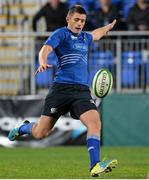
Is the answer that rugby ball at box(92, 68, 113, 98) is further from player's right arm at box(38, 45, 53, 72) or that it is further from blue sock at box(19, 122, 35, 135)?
blue sock at box(19, 122, 35, 135)

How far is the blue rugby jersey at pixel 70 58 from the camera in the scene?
1038 centimetres

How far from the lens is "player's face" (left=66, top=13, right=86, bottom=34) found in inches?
408

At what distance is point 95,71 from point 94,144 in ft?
29.3

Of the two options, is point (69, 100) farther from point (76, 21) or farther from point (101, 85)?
point (76, 21)

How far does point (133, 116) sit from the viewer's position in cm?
1875

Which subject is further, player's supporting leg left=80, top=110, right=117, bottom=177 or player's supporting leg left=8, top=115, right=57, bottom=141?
player's supporting leg left=8, top=115, right=57, bottom=141

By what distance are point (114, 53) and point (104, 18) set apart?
3.36ft

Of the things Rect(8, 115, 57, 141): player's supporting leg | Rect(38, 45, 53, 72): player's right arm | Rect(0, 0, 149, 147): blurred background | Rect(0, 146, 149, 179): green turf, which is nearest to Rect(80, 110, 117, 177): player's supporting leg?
Rect(0, 146, 149, 179): green turf

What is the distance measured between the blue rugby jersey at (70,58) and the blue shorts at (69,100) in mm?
95

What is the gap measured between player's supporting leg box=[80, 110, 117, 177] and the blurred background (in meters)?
8.40

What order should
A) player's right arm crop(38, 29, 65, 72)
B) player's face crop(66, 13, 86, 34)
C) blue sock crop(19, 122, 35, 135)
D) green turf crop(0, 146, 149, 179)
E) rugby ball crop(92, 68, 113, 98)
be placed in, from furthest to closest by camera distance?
blue sock crop(19, 122, 35, 135) → green turf crop(0, 146, 149, 179) → rugby ball crop(92, 68, 113, 98) → player's face crop(66, 13, 86, 34) → player's right arm crop(38, 29, 65, 72)

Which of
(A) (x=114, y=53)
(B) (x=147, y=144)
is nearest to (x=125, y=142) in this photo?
(B) (x=147, y=144)

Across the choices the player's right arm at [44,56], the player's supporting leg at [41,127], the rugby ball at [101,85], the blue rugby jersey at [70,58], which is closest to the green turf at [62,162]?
the player's supporting leg at [41,127]

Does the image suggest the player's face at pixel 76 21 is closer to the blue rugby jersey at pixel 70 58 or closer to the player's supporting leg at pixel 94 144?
the blue rugby jersey at pixel 70 58
